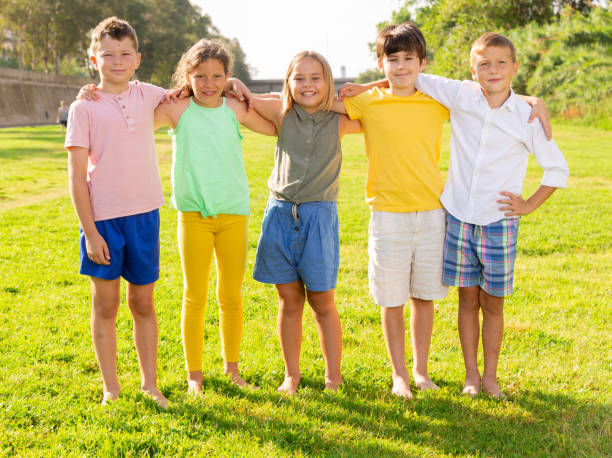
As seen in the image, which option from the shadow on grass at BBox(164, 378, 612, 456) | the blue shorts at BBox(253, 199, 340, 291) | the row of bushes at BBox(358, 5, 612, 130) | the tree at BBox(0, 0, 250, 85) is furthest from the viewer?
the tree at BBox(0, 0, 250, 85)

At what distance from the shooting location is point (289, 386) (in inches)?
137

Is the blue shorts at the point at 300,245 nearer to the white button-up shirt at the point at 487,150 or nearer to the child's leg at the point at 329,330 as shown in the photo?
the child's leg at the point at 329,330

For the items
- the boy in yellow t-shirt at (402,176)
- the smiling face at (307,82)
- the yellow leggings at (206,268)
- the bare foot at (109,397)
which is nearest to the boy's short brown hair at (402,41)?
the boy in yellow t-shirt at (402,176)

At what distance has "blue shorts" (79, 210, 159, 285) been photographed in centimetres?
309

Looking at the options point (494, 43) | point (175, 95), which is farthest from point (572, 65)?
point (175, 95)

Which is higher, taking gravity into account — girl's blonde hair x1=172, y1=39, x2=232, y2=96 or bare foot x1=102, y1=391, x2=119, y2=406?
girl's blonde hair x1=172, y1=39, x2=232, y2=96

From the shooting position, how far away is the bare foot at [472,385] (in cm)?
343

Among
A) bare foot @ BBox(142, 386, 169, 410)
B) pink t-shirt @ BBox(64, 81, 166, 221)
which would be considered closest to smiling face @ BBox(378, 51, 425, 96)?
pink t-shirt @ BBox(64, 81, 166, 221)

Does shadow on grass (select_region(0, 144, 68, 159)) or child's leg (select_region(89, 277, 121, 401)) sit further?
shadow on grass (select_region(0, 144, 68, 159))

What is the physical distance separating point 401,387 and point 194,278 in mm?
1383

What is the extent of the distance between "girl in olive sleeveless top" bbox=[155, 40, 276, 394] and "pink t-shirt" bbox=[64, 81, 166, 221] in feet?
0.53

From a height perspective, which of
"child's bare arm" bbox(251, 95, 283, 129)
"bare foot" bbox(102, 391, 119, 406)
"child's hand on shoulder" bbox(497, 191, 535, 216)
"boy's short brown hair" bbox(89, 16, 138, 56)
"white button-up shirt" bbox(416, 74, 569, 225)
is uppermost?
"boy's short brown hair" bbox(89, 16, 138, 56)

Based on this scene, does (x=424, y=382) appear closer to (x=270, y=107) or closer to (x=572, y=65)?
(x=270, y=107)

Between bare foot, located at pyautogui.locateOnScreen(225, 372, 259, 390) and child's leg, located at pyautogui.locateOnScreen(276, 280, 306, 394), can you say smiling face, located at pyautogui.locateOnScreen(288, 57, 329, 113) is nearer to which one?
child's leg, located at pyautogui.locateOnScreen(276, 280, 306, 394)
